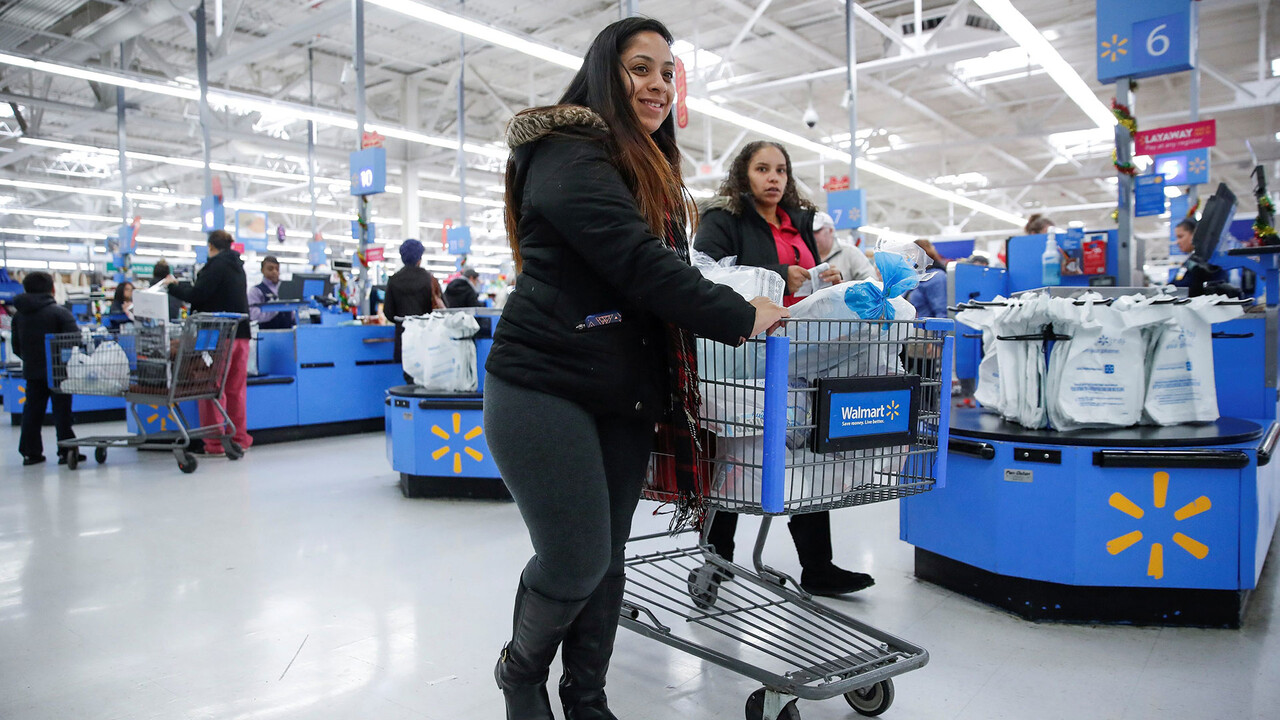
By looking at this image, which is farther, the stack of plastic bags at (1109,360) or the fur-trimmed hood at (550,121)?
the stack of plastic bags at (1109,360)

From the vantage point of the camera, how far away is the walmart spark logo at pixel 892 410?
177 centimetres

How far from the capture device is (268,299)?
8000mm

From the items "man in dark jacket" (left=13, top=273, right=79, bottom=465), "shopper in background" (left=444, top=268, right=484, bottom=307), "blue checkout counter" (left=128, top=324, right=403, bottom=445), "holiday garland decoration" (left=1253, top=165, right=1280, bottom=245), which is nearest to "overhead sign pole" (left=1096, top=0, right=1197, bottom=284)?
"holiday garland decoration" (left=1253, top=165, right=1280, bottom=245)

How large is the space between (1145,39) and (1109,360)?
2.29 metres

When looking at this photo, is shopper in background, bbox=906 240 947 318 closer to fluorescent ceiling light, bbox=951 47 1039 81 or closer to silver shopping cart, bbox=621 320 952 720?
silver shopping cart, bbox=621 320 952 720

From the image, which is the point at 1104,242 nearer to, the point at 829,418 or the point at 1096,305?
the point at 1096,305

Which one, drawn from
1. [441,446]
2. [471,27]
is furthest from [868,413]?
[471,27]

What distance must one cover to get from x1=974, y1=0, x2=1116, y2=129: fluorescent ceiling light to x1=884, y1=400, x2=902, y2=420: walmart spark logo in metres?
6.03

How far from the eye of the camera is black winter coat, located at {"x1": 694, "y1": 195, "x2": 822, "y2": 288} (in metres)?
2.46

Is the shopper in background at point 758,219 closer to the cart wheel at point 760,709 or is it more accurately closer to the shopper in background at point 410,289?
the cart wheel at point 760,709

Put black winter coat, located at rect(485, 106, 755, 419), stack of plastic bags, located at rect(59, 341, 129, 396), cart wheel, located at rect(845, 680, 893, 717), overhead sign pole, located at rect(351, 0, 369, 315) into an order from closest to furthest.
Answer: black winter coat, located at rect(485, 106, 755, 419), cart wheel, located at rect(845, 680, 893, 717), stack of plastic bags, located at rect(59, 341, 129, 396), overhead sign pole, located at rect(351, 0, 369, 315)

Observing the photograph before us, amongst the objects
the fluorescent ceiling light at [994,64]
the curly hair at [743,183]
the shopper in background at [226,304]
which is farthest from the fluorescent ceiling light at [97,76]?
Result: the fluorescent ceiling light at [994,64]

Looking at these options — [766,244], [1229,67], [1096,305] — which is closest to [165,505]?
[766,244]

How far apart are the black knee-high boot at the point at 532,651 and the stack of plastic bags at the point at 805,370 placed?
0.46 metres
